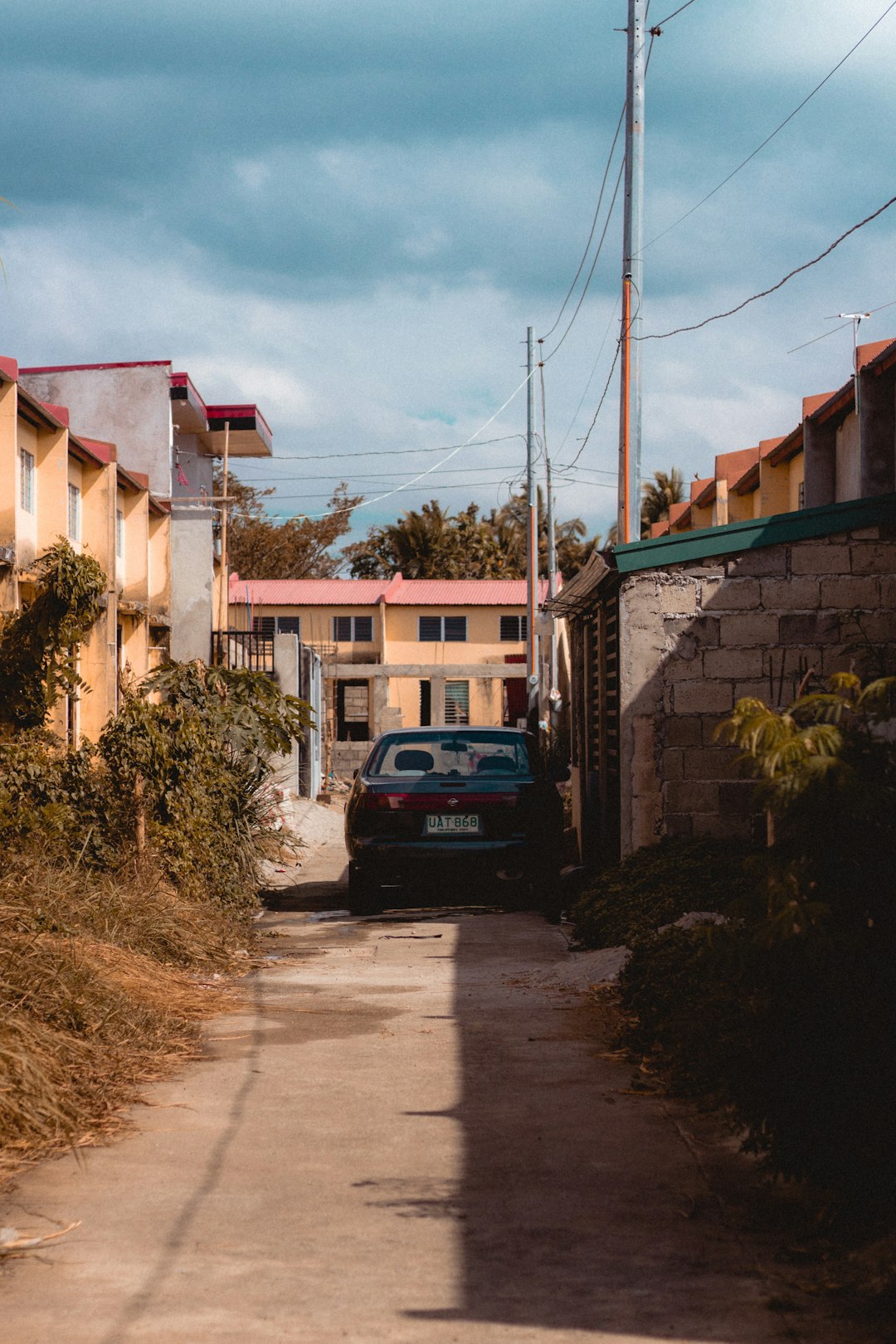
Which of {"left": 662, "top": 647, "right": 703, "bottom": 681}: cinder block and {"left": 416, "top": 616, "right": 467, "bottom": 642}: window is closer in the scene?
{"left": 662, "top": 647, "right": 703, "bottom": 681}: cinder block

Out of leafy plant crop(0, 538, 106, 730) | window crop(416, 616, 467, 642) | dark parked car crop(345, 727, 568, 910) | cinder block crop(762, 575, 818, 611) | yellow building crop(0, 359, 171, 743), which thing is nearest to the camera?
leafy plant crop(0, 538, 106, 730)

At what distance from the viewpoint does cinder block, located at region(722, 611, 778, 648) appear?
10.7 meters

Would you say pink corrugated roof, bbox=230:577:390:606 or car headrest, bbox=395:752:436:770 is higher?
pink corrugated roof, bbox=230:577:390:606

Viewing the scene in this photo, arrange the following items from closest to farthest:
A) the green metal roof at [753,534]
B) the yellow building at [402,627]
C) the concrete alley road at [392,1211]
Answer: the concrete alley road at [392,1211] → the green metal roof at [753,534] → the yellow building at [402,627]

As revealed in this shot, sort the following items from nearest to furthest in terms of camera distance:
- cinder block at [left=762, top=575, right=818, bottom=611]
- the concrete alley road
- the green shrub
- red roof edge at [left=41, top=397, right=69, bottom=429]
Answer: the concrete alley road
the green shrub
cinder block at [left=762, top=575, right=818, bottom=611]
red roof edge at [left=41, top=397, right=69, bottom=429]

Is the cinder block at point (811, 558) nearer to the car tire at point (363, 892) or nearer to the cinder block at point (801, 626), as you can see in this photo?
the cinder block at point (801, 626)

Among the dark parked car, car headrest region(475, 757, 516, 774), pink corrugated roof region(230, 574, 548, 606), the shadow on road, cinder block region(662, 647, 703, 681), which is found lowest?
the shadow on road

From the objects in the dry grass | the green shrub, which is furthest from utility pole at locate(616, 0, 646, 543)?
the dry grass

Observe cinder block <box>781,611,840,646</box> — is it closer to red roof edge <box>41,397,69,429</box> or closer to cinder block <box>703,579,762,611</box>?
cinder block <box>703,579,762,611</box>

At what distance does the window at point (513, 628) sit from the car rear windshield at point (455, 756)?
37548mm

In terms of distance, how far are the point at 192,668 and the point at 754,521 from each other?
4488mm

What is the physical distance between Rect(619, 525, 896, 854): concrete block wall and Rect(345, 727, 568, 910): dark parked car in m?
1.00

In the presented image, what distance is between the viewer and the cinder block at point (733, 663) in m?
10.7

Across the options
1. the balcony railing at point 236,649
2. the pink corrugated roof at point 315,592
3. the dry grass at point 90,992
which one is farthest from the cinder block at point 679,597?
the pink corrugated roof at point 315,592
